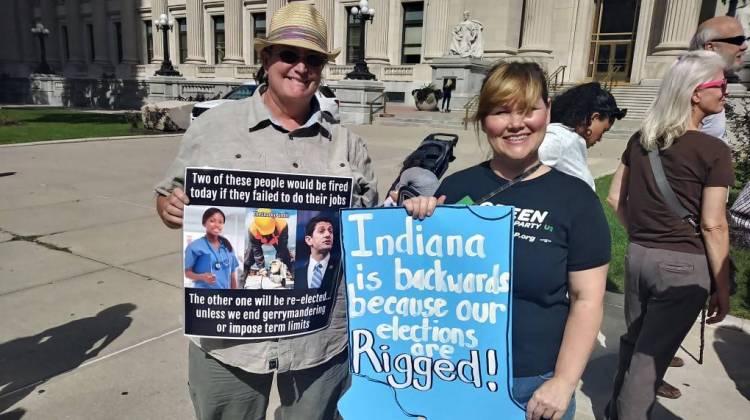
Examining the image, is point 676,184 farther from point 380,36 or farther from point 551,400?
point 380,36

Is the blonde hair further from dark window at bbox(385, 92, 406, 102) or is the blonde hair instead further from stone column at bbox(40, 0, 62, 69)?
stone column at bbox(40, 0, 62, 69)

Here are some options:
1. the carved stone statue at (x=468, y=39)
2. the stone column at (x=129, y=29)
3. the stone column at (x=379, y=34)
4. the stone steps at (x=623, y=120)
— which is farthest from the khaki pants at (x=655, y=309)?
the stone column at (x=129, y=29)

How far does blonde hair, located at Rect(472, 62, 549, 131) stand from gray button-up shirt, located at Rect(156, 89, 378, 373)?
60cm

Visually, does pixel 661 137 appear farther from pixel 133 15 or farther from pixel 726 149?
pixel 133 15

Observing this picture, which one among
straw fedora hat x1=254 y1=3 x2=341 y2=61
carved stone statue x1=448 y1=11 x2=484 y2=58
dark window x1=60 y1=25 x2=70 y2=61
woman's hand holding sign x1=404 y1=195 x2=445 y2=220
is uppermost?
dark window x1=60 y1=25 x2=70 y2=61

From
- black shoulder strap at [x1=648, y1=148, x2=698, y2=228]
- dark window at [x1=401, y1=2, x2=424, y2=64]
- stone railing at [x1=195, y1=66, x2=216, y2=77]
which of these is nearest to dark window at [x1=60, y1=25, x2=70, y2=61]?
stone railing at [x1=195, y1=66, x2=216, y2=77]

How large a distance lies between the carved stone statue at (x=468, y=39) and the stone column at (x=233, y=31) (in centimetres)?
1926

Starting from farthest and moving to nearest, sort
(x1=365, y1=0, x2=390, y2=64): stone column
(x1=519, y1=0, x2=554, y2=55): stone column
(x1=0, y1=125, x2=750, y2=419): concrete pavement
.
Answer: (x1=365, y1=0, x2=390, y2=64): stone column < (x1=519, y1=0, x2=554, y2=55): stone column < (x1=0, y1=125, x2=750, y2=419): concrete pavement

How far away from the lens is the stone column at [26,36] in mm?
49281

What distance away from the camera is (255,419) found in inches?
81.6

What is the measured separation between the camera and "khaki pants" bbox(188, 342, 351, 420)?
77.5 inches

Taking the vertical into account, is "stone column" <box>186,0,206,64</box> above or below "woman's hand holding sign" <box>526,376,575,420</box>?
above

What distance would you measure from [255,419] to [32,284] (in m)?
3.82

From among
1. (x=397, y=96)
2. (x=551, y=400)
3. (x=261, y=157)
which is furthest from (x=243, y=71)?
(x=551, y=400)
